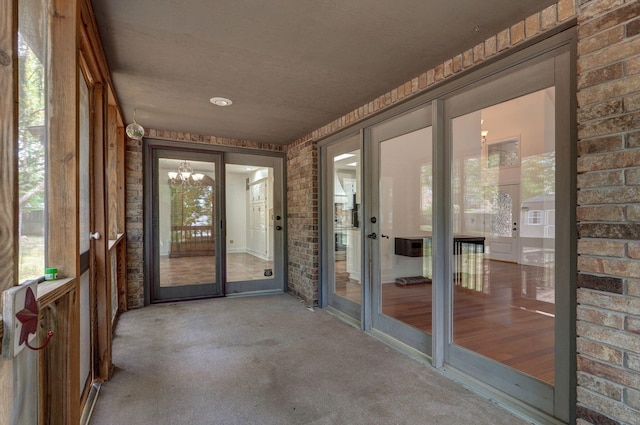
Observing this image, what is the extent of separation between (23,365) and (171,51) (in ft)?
6.42

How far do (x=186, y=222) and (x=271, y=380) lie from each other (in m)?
2.97

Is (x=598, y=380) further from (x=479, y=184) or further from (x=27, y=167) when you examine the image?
(x=27, y=167)

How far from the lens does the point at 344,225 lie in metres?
4.00

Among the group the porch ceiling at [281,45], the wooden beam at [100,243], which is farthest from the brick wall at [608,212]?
the wooden beam at [100,243]

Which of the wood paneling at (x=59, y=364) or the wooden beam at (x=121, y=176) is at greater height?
the wooden beam at (x=121, y=176)

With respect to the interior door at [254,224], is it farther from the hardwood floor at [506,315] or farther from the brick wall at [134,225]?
the hardwood floor at [506,315]

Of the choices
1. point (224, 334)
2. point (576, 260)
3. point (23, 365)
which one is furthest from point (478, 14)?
point (224, 334)

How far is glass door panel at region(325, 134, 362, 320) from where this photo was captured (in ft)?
12.2

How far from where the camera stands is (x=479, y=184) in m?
2.55

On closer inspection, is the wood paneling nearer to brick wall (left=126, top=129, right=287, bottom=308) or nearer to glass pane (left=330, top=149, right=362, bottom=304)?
glass pane (left=330, top=149, right=362, bottom=304)

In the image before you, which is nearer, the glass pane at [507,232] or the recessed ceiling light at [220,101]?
the glass pane at [507,232]

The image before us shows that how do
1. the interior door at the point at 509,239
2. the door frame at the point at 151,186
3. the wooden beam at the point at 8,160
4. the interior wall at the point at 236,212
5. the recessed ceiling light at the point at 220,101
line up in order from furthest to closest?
the interior wall at the point at 236,212, the door frame at the point at 151,186, the recessed ceiling light at the point at 220,101, the interior door at the point at 509,239, the wooden beam at the point at 8,160

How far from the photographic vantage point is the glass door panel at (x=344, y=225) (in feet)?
12.2

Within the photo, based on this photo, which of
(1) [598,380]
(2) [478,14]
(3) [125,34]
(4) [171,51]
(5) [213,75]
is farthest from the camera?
(5) [213,75]
